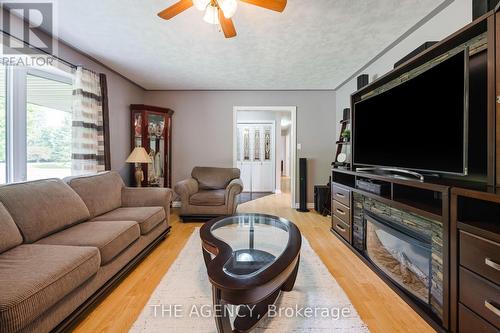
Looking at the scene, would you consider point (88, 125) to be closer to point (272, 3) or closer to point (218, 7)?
point (218, 7)

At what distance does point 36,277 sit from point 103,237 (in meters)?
0.58

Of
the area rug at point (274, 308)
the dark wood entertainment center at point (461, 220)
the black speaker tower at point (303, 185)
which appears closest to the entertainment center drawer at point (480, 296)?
the dark wood entertainment center at point (461, 220)

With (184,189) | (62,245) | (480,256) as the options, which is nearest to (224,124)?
(184,189)

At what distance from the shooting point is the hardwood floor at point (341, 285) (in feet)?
4.80

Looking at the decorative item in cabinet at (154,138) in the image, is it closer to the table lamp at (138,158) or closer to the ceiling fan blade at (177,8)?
the table lamp at (138,158)

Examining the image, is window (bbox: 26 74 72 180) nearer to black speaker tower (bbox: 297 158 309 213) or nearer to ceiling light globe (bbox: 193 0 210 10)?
ceiling light globe (bbox: 193 0 210 10)

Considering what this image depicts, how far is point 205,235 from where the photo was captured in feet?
5.83

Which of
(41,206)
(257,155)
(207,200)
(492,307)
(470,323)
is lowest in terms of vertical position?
(470,323)

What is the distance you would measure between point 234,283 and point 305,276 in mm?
1142

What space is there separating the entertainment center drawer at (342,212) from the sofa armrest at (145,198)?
7.28 ft

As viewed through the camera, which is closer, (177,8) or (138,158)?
(177,8)

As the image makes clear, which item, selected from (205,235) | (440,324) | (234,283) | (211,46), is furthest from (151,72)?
(440,324)

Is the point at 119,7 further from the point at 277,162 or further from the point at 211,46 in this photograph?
the point at 277,162

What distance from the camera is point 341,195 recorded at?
2.85 m
